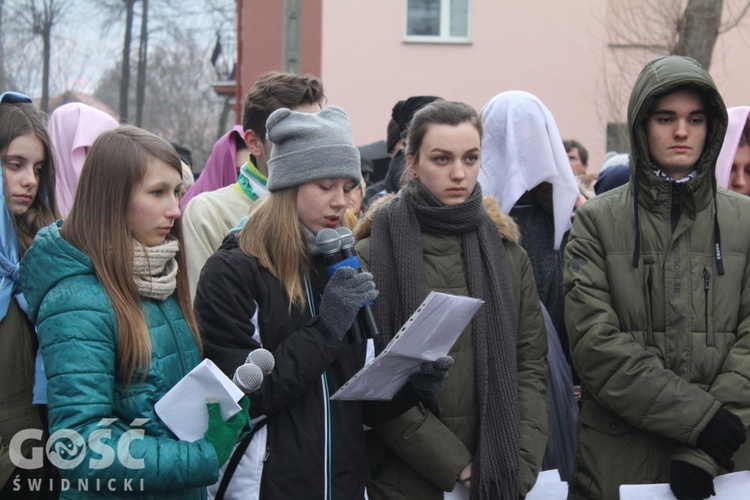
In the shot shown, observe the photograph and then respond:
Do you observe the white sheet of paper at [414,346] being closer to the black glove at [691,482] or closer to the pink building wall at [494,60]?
the black glove at [691,482]

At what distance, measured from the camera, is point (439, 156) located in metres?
3.75

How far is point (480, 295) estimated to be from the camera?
3582mm

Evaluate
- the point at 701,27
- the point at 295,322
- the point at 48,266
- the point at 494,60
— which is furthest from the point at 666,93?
the point at 494,60

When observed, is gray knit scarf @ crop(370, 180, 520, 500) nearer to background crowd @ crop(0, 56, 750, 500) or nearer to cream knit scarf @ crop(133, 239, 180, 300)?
background crowd @ crop(0, 56, 750, 500)

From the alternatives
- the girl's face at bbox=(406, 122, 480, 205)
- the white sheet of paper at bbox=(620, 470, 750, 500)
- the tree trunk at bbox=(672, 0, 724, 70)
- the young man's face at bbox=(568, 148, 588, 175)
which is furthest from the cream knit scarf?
the tree trunk at bbox=(672, 0, 724, 70)

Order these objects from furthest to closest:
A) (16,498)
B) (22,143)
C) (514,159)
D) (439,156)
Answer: (514,159) → (439,156) → (22,143) → (16,498)

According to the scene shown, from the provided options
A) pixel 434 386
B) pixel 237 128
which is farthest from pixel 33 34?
pixel 434 386

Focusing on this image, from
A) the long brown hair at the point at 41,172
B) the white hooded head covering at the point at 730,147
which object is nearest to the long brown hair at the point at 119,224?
the long brown hair at the point at 41,172

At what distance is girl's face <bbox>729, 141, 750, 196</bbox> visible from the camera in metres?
4.43

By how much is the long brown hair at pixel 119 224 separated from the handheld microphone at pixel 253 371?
27 cm

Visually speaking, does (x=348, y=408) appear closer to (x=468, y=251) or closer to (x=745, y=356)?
(x=468, y=251)

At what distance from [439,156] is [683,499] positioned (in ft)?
5.10

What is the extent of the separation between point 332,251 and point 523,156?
1668mm

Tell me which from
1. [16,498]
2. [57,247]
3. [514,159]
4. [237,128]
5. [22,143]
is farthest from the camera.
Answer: [237,128]
